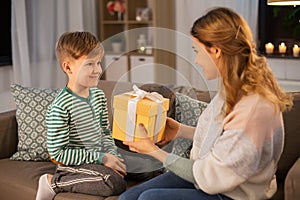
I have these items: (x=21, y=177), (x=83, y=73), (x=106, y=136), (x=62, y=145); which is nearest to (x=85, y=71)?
(x=83, y=73)

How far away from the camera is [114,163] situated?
180cm

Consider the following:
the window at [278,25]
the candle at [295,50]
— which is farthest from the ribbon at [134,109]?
the window at [278,25]

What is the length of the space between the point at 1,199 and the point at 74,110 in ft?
2.24

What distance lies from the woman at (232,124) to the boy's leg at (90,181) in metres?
0.34

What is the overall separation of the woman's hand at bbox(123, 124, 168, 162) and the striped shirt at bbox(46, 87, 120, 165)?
0.20 m

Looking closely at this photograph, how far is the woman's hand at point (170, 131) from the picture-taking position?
151cm

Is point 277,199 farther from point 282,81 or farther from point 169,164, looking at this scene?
point 282,81

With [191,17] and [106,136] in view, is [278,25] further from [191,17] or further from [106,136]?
[106,136]

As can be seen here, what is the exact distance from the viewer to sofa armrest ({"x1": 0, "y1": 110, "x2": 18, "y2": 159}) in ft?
7.71

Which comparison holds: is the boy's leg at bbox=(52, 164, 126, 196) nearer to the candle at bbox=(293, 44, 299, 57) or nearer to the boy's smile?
the boy's smile

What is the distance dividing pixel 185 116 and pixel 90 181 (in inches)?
20.3

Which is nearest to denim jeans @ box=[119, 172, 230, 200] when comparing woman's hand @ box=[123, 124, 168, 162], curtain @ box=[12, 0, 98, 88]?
woman's hand @ box=[123, 124, 168, 162]

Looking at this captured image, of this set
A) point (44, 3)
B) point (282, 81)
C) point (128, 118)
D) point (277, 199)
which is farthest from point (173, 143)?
point (44, 3)

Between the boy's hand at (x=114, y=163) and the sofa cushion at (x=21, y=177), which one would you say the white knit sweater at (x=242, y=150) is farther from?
the sofa cushion at (x=21, y=177)
